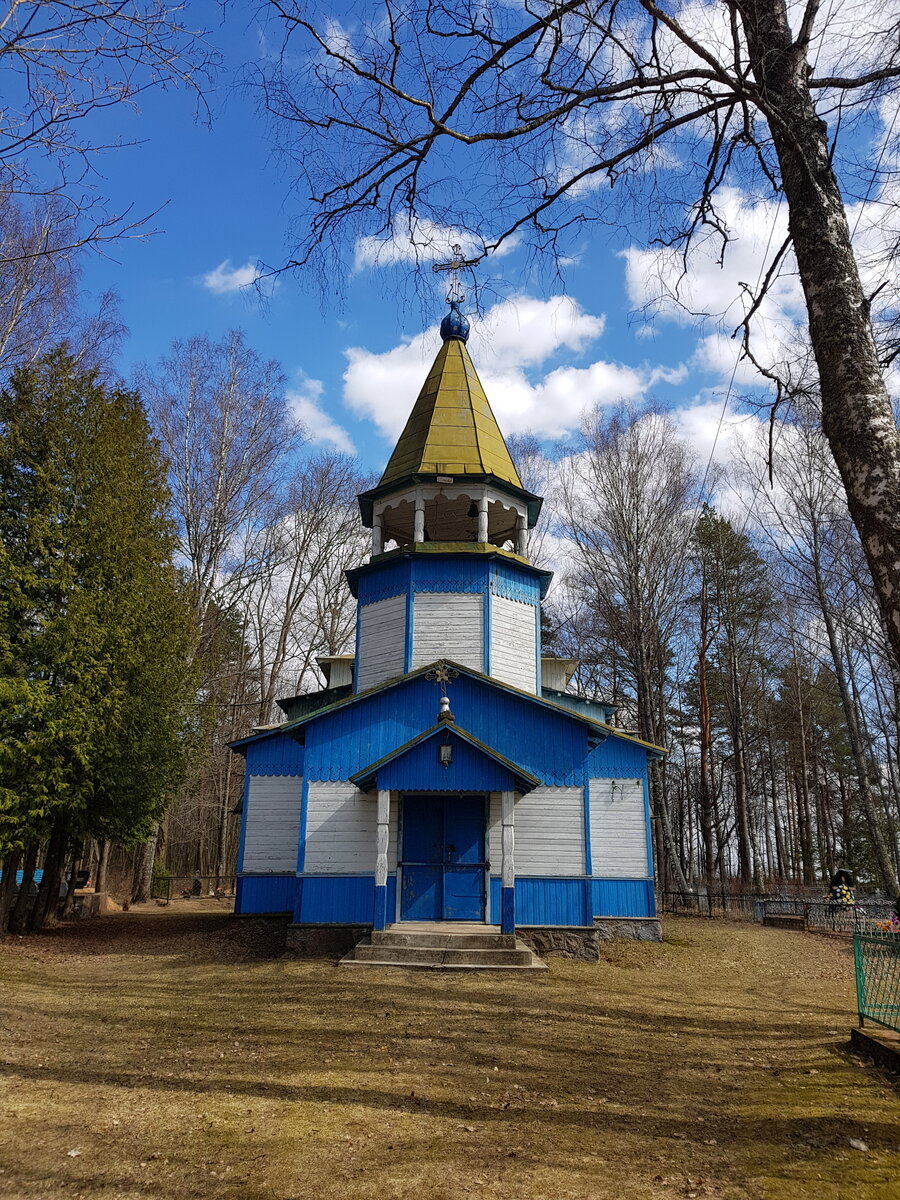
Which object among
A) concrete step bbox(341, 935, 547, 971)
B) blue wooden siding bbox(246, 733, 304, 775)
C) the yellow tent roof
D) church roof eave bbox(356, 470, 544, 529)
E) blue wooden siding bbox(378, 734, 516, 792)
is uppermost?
the yellow tent roof

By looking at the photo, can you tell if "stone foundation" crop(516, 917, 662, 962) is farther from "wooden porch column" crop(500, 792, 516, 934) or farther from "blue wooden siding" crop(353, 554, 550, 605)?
"blue wooden siding" crop(353, 554, 550, 605)

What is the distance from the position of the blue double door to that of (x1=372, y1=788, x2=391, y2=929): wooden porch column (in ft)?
2.42

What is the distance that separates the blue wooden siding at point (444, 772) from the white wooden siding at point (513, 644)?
270 centimetres

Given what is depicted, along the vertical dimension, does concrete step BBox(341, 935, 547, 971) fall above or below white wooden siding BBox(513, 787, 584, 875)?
below

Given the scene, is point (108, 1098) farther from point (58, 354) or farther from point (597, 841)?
point (58, 354)

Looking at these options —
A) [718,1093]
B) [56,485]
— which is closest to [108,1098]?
Result: [718,1093]

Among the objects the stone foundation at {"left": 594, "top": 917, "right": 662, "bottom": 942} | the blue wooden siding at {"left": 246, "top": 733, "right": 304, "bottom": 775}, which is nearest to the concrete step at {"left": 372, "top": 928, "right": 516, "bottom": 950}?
the stone foundation at {"left": 594, "top": 917, "right": 662, "bottom": 942}

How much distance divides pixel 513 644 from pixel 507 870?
474 centimetres

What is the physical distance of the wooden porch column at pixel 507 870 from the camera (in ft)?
37.0

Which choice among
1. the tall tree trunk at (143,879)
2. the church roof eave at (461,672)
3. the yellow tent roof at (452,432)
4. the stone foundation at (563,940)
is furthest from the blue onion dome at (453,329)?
the tall tree trunk at (143,879)

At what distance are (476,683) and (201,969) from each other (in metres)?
6.21

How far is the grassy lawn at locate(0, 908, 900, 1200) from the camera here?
4.26 meters

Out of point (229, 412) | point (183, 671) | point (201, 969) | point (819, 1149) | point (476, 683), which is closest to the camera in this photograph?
point (819, 1149)

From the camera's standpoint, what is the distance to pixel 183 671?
17766 millimetres
